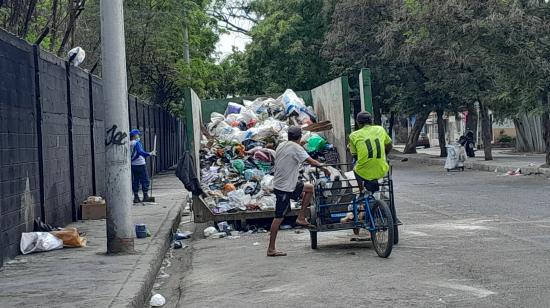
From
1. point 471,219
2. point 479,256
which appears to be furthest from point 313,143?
point 479,256

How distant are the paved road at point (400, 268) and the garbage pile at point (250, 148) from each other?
113 cm

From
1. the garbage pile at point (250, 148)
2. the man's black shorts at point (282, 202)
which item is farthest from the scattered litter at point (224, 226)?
the man's black shorts at point (282, 202)

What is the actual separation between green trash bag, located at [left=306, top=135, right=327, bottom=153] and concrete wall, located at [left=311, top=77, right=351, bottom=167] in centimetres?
28

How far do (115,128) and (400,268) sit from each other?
4.15 metres

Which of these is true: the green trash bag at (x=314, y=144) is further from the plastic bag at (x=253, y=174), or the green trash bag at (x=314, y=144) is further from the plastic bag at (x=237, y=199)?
the plastic bag at (x=237, y=199)

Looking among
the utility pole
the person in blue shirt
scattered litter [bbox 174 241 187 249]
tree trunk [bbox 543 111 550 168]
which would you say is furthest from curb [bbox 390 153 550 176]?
the utility pole

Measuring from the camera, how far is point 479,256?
1015 centimetres

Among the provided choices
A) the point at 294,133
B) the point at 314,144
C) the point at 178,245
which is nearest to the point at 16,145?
the point at 178,245

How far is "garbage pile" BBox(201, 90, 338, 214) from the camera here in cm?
1489

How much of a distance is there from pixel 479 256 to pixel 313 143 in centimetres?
601

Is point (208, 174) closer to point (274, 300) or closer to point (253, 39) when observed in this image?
point (274, 300)

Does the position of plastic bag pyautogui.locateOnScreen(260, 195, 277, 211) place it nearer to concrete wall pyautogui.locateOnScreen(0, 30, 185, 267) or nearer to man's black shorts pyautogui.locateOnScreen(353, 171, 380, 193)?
concrete wall pyautogui.locateOnScreen(0, 30, 185, 267)

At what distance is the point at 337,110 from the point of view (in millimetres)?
15398

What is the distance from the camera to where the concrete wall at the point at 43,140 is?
10.6 metres
